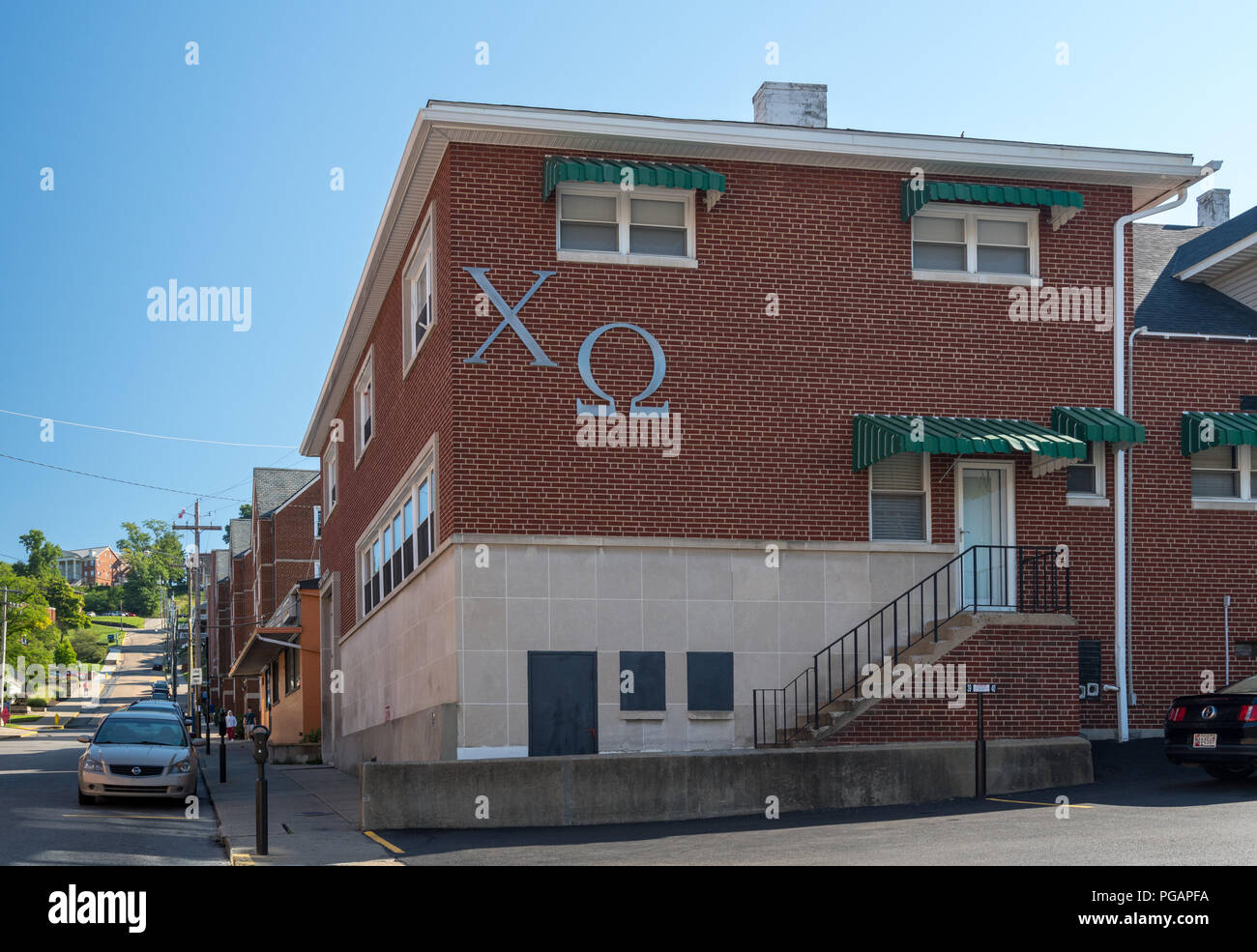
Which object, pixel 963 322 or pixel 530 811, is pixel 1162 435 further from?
pixel 530 811

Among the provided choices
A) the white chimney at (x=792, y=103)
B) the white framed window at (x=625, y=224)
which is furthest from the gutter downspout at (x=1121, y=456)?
the white framed window at (x=625, y=224)

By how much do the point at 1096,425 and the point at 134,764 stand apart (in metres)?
14.5

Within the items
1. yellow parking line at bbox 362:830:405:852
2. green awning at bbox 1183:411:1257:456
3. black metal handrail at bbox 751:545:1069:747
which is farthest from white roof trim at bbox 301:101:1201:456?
yellow parking line at bbox 362:830:405:852

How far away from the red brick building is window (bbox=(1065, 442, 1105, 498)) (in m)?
0.05

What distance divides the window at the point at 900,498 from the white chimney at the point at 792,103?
19.9 feet

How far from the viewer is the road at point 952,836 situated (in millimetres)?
11250

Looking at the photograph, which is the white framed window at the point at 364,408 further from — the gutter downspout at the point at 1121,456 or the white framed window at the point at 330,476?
the gutter downspout at the point at 1121,456

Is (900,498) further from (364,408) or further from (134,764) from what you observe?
(364,408)

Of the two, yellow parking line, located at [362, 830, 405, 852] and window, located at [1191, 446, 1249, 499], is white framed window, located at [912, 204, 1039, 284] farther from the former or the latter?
yellow parking line, located at [362, 830, 405, 852]

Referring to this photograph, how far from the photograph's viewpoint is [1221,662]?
20516mm

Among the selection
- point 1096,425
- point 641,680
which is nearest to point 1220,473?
point 1096,425

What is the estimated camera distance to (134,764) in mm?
19750

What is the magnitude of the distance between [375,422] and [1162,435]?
1439 cm
